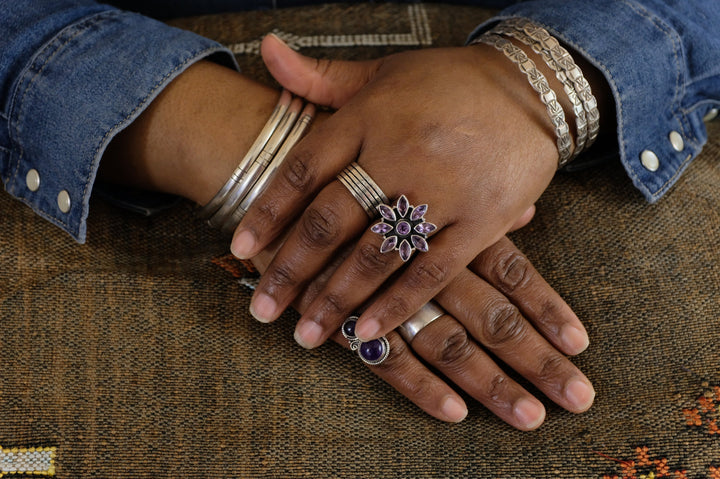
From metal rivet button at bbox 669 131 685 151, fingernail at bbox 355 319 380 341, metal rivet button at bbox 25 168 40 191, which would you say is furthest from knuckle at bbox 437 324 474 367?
metal rivet button at bbox 25 168 40 191

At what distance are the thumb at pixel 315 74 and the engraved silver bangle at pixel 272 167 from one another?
0.12 feet

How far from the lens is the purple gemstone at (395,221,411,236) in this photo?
757 mm

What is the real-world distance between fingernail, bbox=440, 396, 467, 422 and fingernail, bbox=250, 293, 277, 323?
257mm

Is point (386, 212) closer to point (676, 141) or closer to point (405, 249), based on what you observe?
point (405, 249)

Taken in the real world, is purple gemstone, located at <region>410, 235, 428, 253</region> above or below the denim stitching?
below

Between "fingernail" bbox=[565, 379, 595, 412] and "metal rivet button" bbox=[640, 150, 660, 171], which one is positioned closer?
"fingernail" bbox=[565, 379, 595, 412]

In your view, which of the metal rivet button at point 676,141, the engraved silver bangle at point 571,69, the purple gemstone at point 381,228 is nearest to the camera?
the purple gemstone at point 381,228

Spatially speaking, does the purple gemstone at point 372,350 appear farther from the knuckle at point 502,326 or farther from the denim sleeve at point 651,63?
the denim sleeve at point 651,63

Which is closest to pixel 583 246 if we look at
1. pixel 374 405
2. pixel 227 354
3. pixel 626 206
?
pixel 626 206

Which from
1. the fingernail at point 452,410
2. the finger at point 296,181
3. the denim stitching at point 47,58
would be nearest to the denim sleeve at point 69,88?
the denim stitching at point 47,58

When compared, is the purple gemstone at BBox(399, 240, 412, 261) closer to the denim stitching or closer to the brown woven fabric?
the brown woven fabric

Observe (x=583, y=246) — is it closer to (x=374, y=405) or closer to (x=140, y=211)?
(x=374, y=405)

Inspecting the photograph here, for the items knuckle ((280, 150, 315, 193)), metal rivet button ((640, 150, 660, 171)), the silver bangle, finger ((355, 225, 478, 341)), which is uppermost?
the silver bangle

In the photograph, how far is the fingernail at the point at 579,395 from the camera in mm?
804
